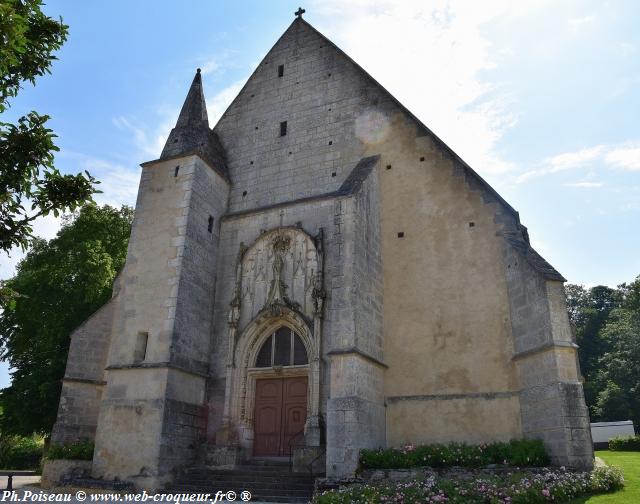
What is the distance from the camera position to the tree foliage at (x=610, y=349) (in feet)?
109

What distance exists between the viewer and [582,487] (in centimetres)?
925

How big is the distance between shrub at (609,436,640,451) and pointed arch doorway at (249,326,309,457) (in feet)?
50.7

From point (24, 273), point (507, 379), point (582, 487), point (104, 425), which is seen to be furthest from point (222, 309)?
point (24, 273)

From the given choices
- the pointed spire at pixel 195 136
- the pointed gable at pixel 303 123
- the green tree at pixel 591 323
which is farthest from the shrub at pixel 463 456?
the green tree at pixel 591 323

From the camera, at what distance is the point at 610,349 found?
42156 mm

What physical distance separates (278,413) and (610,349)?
37.4 meters

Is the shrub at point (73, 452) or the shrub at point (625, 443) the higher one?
the shrub at point (625, 443)

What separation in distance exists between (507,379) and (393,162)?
6.60 m

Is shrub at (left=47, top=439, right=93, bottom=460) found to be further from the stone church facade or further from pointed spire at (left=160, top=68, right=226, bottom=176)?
pointed spire at (left=160, top=68, right=226, bottom=176)

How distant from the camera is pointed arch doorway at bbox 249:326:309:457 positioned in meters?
13.3

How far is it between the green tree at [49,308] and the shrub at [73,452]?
606 centimetres

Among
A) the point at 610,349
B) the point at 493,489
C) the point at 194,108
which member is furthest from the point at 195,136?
the point at 610,349

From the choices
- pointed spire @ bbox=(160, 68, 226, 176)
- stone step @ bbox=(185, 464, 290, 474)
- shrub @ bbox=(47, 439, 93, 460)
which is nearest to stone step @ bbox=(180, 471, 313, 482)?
stone step @ bbox=(185, 464, 290, 474)

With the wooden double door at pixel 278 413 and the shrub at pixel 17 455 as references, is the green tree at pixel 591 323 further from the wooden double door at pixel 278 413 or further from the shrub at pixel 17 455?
the shrub at pixel 17 455
